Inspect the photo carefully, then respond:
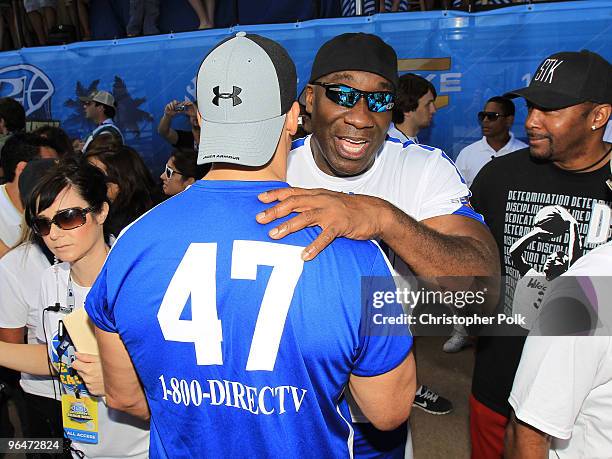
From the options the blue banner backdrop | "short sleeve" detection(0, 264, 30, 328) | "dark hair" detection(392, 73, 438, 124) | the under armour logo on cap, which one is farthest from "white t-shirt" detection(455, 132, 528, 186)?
the under armour logo on cap

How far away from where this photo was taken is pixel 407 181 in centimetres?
216

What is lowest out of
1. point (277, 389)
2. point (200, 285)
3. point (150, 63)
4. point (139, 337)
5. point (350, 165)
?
point (277, 389)

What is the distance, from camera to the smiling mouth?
2.25 meters

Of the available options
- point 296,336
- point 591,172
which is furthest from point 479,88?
point 296,336

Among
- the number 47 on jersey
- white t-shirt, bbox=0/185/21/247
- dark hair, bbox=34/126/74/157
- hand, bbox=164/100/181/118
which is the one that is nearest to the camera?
the number 47 on jersey

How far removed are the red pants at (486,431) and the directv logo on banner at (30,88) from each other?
22.5 feet

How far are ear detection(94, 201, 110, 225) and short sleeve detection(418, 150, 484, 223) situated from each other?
1.39 metres

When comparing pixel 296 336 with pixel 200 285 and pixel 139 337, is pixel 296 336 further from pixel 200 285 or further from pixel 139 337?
pixel 139 337

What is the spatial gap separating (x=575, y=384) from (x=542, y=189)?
134 cm

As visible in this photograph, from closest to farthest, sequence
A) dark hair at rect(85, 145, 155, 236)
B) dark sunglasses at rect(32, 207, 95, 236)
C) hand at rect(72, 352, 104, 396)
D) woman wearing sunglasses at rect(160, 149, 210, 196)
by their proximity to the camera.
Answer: hand at rect(72, 352, 104, 396), dark sunglasses at rect(32, 207, 95, 236), dark hair at rect(85, 145, 155, 236), woman wearing sunglasses at rect(160, 149, 210, 196)

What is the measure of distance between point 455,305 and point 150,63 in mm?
5617

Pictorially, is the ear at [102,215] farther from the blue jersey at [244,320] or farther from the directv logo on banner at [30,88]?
the directv logo on banner at [30,88]

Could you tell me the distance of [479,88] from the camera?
5.52m

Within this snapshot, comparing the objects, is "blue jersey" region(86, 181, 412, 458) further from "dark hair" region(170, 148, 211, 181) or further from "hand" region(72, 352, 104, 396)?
"dark hair" region(170, 148, 211, 181)
